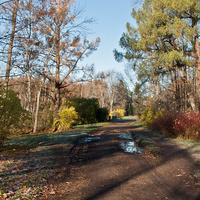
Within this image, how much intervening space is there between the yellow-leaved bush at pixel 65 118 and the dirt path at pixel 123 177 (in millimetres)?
10065

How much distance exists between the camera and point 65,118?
18.5 metres

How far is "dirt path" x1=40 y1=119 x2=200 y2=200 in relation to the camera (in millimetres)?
4211

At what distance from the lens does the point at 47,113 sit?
61.4 feet

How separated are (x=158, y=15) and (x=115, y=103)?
47535mm

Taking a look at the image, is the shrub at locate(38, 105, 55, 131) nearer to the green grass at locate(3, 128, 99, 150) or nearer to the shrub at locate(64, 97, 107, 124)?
the green grass at locate(3, 128, 99, 150)

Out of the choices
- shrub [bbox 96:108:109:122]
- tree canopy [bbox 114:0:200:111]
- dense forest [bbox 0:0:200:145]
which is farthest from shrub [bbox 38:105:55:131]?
shrub [bbox 96:108:109:122]

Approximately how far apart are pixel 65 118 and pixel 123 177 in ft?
45.1

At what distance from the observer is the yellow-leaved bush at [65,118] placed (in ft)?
59.8

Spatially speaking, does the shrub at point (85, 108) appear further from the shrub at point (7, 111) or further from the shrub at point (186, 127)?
the shrub at point (7, 111)

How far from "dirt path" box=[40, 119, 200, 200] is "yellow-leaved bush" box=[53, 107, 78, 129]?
1007cm

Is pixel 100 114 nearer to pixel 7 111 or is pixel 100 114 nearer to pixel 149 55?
pixel 149 55

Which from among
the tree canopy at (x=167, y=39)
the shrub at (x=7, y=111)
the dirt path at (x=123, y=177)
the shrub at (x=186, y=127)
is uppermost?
the tree canopy at (x=167, y=39)

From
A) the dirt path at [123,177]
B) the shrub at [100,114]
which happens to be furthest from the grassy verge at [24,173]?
the shrub at [100,114]

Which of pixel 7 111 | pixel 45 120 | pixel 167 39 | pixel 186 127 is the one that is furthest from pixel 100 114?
pixel 7 111
